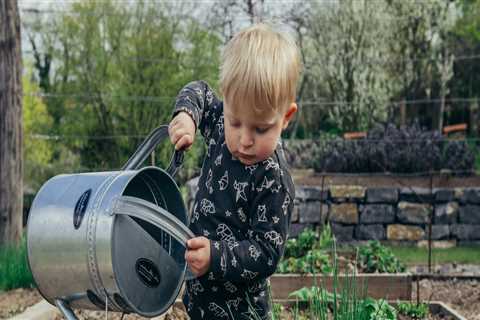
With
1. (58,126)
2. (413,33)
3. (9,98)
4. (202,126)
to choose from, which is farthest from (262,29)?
(413,33)

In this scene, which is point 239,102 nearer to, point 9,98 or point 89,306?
point 89,306

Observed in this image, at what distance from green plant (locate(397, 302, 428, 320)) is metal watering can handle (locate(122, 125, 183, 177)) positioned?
182cm

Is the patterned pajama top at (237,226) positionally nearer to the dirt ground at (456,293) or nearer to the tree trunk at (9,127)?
the dirt ground at (456,293)

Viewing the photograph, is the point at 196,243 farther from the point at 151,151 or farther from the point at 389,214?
the point at 389,214

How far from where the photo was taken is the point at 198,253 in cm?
175

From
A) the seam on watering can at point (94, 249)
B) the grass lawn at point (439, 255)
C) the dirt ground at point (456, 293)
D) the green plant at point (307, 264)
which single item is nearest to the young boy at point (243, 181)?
the seam on watering can at point (94, 249)

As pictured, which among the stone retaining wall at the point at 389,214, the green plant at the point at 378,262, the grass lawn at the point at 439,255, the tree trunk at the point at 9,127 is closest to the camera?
the green plant at the point at 378,262

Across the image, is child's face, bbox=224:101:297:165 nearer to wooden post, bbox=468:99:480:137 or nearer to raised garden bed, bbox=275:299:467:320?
raised garden bed, bbox=275:299:467:320

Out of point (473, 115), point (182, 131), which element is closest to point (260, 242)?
point (182, 131)

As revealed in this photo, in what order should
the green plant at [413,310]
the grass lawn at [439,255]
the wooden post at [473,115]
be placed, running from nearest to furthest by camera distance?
1. the green plant at [413,310]
2. the grass lawn at [439,255]
3. the wooden post at [473,115]

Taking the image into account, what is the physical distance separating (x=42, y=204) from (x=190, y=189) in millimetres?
5955

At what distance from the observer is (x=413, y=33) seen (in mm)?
14211

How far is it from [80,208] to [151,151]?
34 cm

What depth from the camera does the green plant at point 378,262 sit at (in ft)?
14.4
